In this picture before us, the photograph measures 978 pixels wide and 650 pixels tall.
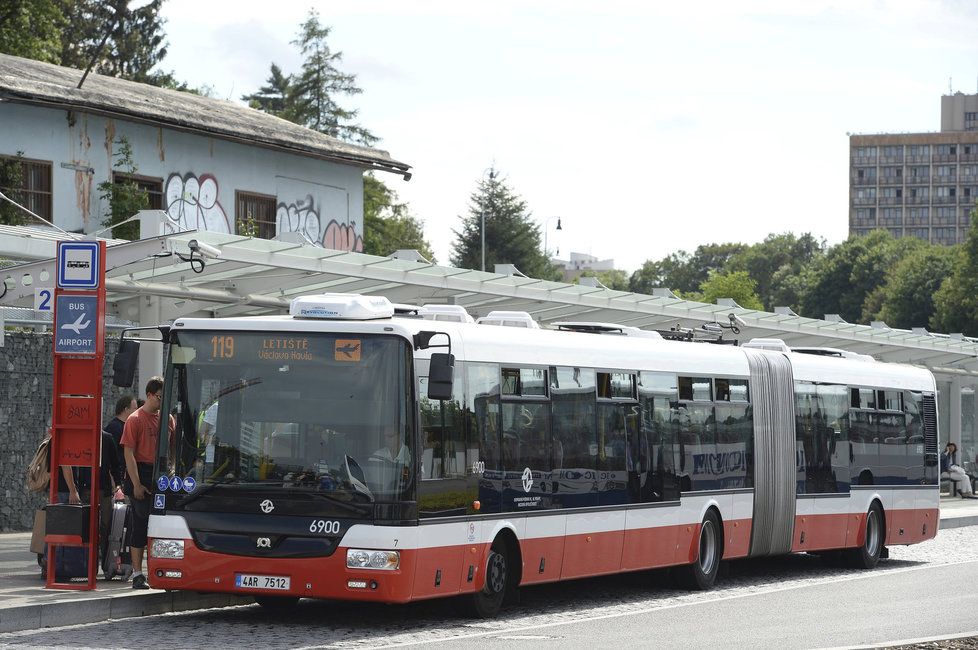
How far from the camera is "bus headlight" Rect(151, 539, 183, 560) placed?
43.8 ft

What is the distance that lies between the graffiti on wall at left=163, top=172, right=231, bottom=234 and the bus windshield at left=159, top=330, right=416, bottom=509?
674 inches

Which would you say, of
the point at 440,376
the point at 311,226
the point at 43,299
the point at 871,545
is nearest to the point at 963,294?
the point at 311,226

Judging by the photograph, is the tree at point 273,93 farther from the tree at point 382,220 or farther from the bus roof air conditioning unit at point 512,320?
the bus roof air conditioning unit at point 512,320

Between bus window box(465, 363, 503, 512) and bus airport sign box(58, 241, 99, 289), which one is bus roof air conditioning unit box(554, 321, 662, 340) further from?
bus airport sign box(58, 241, 99, 289)

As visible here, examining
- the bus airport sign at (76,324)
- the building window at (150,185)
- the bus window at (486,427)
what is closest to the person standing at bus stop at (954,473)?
the building window at (150,185)

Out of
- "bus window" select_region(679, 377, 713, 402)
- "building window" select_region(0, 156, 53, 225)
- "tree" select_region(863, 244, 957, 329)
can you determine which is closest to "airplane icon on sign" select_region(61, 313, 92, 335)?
"bus window" select_region(679, 377, 713, 402)

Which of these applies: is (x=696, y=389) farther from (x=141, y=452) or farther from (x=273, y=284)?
(x=141, y=452)

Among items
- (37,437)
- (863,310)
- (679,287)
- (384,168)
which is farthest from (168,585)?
(679,287)

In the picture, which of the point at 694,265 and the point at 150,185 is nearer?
the point at 150,185

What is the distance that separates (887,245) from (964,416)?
3665 inches

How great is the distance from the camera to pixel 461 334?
14406mm

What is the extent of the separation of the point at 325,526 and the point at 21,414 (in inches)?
394

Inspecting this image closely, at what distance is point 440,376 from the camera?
1302 cm

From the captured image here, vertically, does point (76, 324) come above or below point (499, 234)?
below
